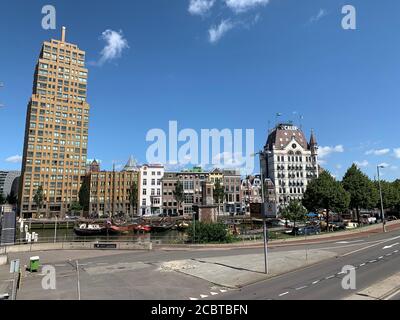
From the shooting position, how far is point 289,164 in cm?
14812

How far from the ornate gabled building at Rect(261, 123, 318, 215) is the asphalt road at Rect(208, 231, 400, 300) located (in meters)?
115

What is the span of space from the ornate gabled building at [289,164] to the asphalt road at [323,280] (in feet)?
378

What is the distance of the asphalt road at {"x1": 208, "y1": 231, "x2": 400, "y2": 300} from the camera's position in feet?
58.9

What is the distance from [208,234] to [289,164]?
109225mm

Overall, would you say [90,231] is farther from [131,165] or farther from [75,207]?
[131,165]

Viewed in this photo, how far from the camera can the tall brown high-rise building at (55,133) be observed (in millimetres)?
136500

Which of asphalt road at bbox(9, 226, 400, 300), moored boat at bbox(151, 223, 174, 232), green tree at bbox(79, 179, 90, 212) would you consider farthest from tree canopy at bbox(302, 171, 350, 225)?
green tree at bbox(79, 179, 90, 212)

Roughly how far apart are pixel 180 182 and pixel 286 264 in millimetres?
109745

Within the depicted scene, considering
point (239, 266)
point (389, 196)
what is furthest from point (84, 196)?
point (239, 266)

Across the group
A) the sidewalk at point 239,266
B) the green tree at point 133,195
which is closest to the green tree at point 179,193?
the green tree at point 133,195

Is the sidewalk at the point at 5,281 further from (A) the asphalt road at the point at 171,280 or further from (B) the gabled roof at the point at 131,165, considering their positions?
(B) the gabled roof at the point at 131,165

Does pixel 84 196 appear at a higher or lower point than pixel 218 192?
lower

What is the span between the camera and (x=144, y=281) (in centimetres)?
2259
